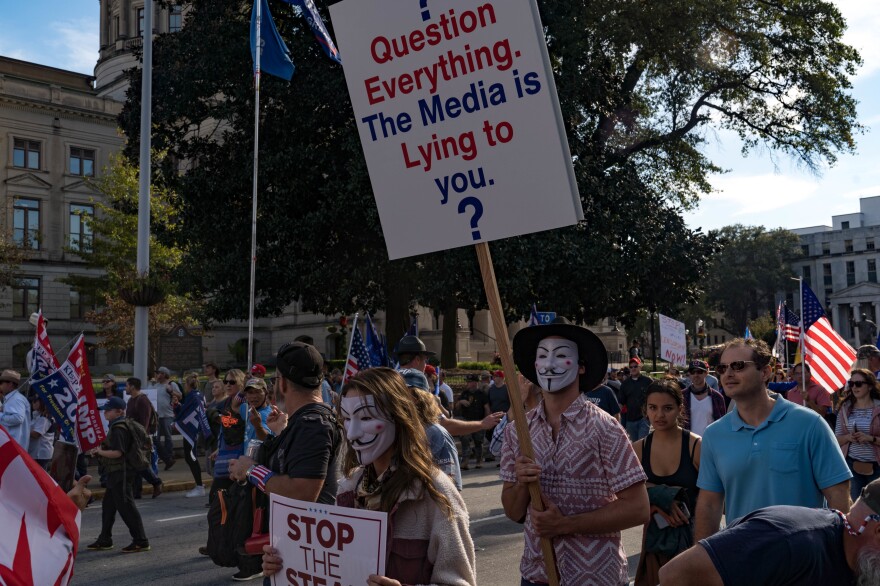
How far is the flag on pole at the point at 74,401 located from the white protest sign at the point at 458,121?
821cm

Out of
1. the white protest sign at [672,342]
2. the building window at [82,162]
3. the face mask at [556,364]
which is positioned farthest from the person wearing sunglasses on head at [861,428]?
the building window at [82,162]

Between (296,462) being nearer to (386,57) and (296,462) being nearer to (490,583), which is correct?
(386,57)

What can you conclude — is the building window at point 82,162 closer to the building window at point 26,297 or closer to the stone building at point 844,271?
→ the building window at point 26,297

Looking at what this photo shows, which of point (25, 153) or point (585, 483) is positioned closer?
point (585, 483)

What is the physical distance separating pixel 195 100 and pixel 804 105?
16983 mm

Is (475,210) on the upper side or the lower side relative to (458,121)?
lower

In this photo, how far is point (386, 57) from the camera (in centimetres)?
383

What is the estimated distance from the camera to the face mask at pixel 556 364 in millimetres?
3848

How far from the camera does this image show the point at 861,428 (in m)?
8.84

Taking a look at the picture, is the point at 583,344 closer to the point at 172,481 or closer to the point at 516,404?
the point at 516,404

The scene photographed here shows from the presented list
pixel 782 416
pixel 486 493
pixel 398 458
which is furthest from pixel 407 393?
pixel 486 493

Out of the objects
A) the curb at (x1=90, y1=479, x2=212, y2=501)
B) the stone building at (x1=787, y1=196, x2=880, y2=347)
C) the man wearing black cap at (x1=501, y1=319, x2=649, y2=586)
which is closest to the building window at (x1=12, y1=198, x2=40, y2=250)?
the curb at (x1=90, y1=479, x2=212, y2=501)

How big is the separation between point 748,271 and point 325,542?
103 meters

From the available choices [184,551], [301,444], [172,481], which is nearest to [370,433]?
[301,444]
